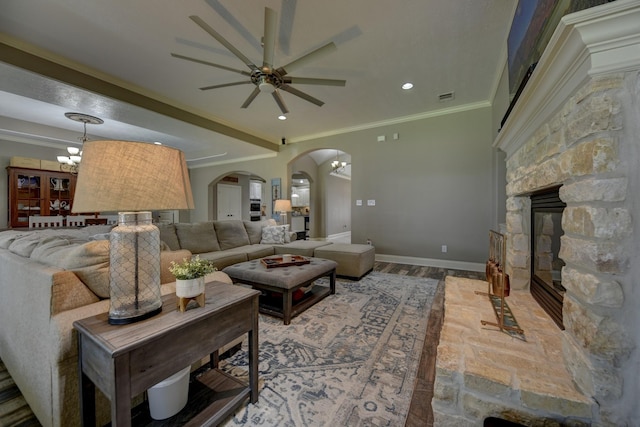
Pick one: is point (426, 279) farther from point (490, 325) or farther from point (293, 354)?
point (293, 354)

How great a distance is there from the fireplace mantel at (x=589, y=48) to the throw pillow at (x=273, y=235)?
396 centimetres

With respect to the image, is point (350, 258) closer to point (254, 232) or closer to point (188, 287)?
point (254, 232)

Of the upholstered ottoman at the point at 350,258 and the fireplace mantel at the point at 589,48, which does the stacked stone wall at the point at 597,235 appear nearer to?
the fireplace mantel at the point at 589,48

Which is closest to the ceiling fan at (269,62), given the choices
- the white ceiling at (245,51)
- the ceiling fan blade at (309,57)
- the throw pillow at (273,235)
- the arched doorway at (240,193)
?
the ceiling fan blade at (309,57)

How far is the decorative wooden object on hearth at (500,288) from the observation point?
1.42m

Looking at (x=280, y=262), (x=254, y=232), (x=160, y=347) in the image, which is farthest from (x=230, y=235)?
(x=160, y=347)

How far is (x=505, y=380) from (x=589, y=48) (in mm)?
1334

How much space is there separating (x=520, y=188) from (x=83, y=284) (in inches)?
114

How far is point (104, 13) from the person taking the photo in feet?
7.01

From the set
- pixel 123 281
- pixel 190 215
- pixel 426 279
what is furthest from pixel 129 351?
pixel 190 215

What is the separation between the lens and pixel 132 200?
912 mm

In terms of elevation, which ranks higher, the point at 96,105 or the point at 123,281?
the point at 96,105

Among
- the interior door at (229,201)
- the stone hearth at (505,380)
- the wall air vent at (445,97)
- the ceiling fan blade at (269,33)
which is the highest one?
the wall air vent at (445,97)

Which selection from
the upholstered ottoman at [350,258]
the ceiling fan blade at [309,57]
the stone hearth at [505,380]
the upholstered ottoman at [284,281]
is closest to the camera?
the stone hearth at [505,380]
